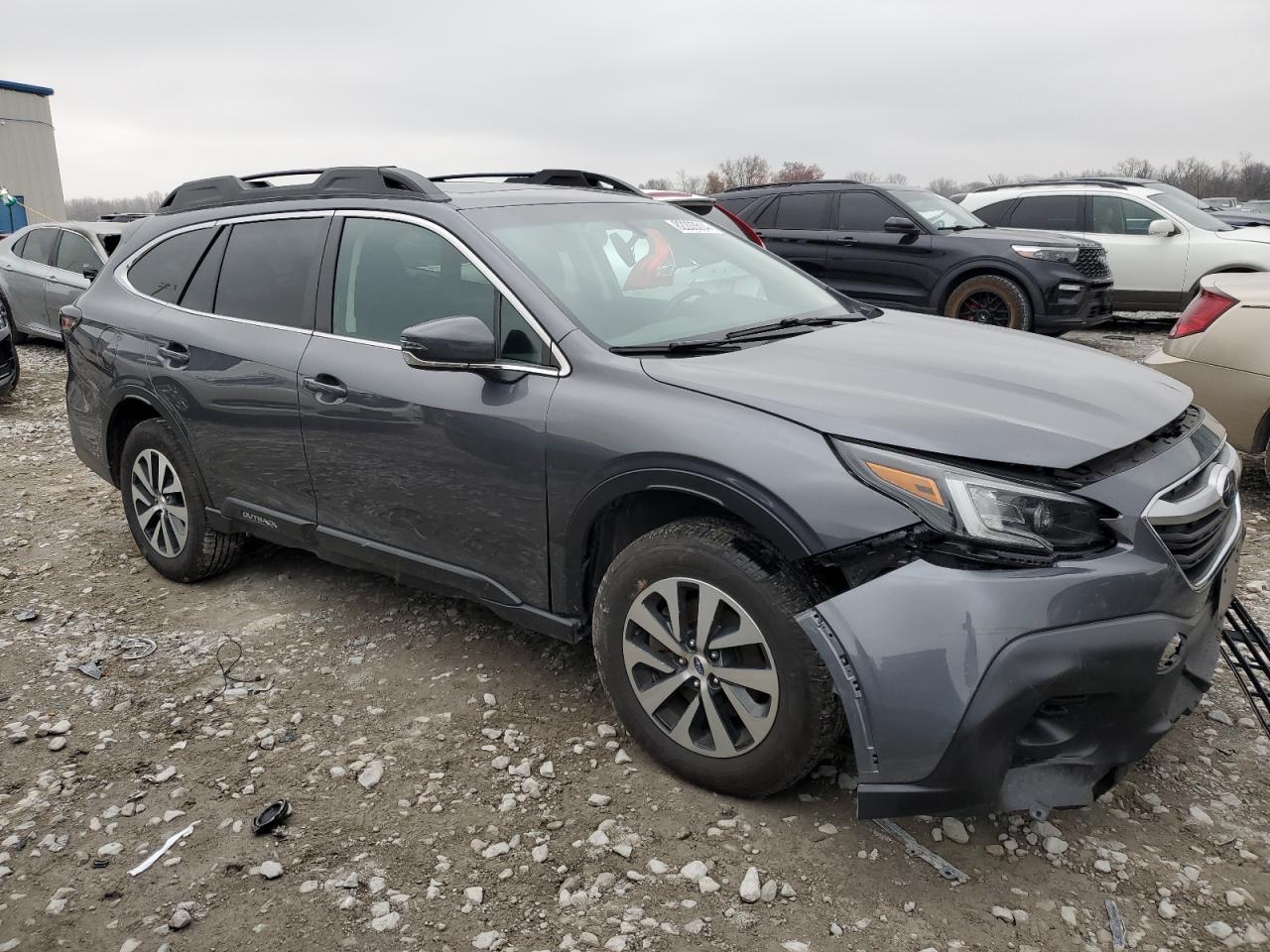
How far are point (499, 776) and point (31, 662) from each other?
85.4 inches

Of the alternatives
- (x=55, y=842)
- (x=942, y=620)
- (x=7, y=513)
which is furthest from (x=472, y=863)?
(x=7, y=513)

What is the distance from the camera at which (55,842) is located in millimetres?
2777

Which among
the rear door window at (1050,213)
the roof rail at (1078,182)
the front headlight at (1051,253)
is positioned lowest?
the front headlight at (1051,253)

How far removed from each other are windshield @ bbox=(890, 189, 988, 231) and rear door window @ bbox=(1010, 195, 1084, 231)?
A: 1651mm

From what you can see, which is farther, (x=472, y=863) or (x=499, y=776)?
(x=499, y=776)

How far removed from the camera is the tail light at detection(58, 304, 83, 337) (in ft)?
15.5

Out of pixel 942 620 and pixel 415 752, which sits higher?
pixel 942 620

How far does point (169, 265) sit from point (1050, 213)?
408 inches

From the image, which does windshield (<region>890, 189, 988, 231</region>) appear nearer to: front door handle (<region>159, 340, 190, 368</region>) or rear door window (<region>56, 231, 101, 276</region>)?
front door handle (<region>159, 340, 190, 368</region>)

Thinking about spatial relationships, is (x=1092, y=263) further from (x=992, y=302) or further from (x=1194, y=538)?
(x=1194, y=538)

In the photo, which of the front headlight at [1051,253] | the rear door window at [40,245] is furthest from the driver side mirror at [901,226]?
the rear door window at [40,245]

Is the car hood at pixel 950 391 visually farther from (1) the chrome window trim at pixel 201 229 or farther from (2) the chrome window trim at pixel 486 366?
(1) the chrome window trim at pixel 201 229

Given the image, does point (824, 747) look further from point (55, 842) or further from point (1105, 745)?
point (55, 842)

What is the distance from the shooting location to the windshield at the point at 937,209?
9883 mm
